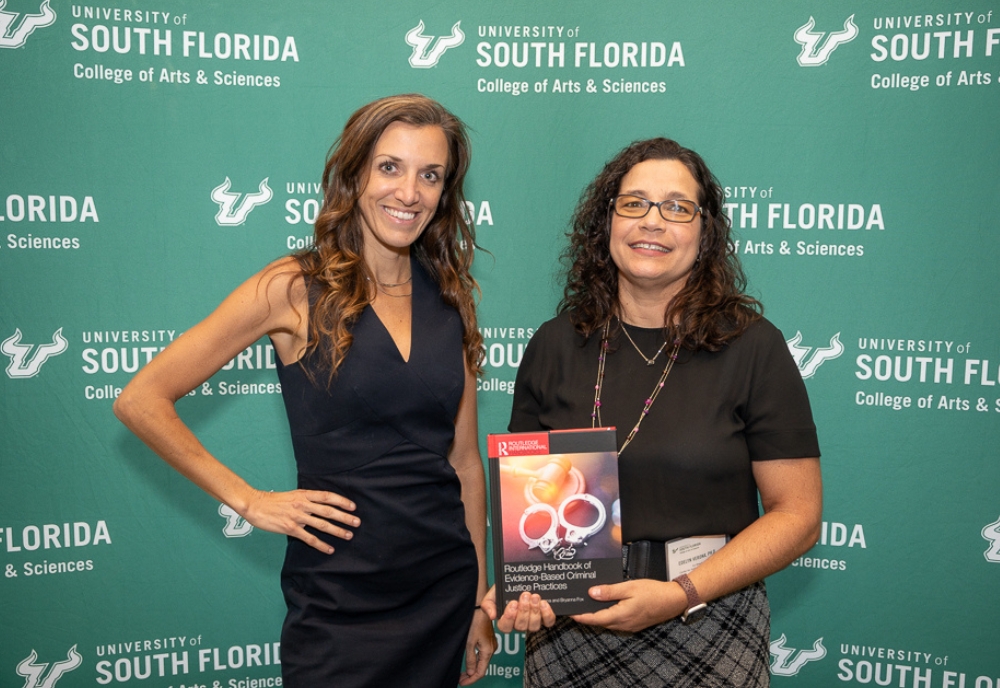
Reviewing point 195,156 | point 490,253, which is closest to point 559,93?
point 490,253

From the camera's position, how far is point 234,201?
261 cm

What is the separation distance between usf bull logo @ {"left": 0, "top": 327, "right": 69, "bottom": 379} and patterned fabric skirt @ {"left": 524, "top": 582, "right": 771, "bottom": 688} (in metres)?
1.93

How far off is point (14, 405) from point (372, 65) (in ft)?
5.49

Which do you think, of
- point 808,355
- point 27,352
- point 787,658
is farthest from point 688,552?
point 27,352

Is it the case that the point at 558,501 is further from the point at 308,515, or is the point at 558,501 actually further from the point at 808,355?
the point at 808,355

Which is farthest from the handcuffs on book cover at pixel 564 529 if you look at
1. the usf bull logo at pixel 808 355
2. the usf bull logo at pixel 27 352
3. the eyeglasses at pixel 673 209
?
A: the usf bull logo at pixel 27 352

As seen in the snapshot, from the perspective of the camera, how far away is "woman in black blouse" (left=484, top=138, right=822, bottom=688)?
5.08 ft

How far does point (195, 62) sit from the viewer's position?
8.32 ft

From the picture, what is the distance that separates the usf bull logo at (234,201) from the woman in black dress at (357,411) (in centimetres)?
90

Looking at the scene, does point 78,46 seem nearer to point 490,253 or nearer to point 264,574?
point 490,253

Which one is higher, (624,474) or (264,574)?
(624,474)

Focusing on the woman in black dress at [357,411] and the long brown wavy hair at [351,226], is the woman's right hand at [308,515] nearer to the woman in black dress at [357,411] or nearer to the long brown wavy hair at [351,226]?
the woman in black dress at [357,411]

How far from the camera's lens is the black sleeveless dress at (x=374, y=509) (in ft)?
5.57

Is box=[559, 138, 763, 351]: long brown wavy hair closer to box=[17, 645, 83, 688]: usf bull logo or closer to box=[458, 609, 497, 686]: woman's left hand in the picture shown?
box=[458, 609, 497, 686]: woman's left hand
